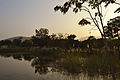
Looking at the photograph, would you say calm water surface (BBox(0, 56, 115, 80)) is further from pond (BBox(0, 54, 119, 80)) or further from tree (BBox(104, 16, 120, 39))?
tree (BBox(104, 16, 120, 39))

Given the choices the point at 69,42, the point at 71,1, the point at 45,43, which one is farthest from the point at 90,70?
the point at 45,43

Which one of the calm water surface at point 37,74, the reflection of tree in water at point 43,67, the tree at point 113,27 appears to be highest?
the tree at point 113,27

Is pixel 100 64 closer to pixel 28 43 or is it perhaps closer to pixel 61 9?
pixel 61 9

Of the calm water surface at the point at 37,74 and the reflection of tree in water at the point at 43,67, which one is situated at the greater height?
the reflection of tree in water at the point at 43,67

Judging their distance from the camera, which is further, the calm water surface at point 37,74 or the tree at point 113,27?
the tree at point 113,27

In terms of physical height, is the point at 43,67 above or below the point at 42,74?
above

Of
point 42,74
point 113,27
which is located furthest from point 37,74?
point 113,27

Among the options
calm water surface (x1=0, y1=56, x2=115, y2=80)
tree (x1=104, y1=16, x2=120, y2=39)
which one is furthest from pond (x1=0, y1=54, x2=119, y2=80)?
tree (x1=104, y1=16, x2=120, y2=39)

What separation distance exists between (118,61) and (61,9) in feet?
18.9

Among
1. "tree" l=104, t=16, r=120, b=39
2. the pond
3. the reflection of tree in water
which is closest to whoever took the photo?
the pond

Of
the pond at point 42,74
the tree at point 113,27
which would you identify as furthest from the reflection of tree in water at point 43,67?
the tree at point 113,27

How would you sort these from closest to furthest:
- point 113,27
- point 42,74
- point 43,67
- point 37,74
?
point 42,74
point 37,74
point 43,67
point 113,27

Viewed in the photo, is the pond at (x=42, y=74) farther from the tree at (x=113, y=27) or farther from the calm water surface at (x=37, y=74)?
the tree at (x=113, y=27)

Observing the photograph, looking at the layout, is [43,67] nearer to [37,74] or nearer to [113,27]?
[37,74]
